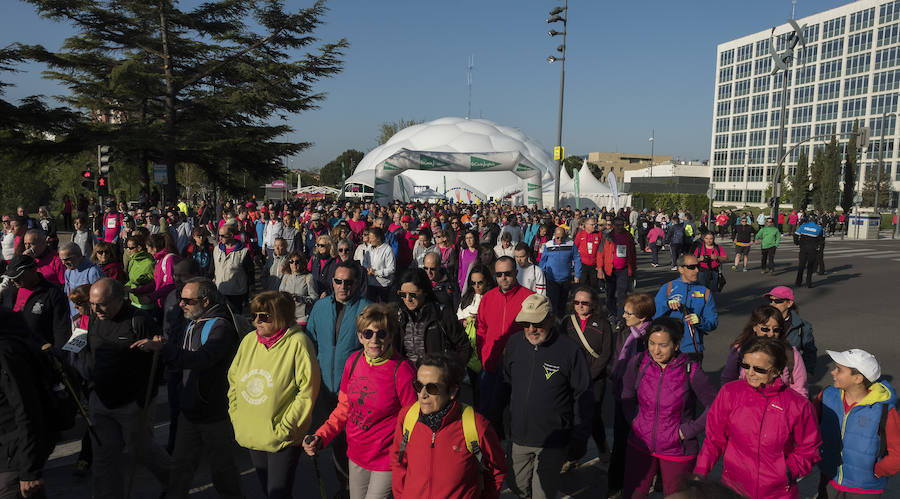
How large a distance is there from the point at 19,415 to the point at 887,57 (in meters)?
86.0

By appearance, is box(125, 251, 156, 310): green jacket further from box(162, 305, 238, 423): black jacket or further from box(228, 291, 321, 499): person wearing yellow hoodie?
box(228, 291, 321, 499): person wearing yellow hoodie

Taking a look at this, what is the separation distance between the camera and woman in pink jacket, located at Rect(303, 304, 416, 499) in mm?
3201

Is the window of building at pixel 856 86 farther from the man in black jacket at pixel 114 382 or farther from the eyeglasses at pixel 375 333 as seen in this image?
the man in black jacket at pixel 114 382

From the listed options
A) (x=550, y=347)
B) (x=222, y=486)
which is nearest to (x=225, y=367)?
(x=222, y=486)

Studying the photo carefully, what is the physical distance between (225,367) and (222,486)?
0.74 meters

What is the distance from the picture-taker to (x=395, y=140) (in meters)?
70.7

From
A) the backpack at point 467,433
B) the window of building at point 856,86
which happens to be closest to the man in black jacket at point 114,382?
the backpack at point 467,433

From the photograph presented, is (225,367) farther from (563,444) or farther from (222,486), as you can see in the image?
(563,444)

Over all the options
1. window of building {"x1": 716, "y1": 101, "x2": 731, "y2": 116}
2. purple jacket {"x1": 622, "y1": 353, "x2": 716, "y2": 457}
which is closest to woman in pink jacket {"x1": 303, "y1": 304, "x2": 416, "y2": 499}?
A: purple jacket {"x1": 622, "y1": 353, "x2": 716, "y2": 457}

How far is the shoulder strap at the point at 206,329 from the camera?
3.53 m

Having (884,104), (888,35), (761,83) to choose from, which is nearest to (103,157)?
(884,104)

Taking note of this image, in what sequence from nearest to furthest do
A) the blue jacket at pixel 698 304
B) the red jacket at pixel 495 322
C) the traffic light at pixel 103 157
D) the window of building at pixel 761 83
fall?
the red jacket at pixel 495 322 < the blue jacket at pixel 698 304 < the traffic light at pixel 103 157 < the window of building at pixel 761 83

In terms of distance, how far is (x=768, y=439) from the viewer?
2977mm

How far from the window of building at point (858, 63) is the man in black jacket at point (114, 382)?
86.4 metres
